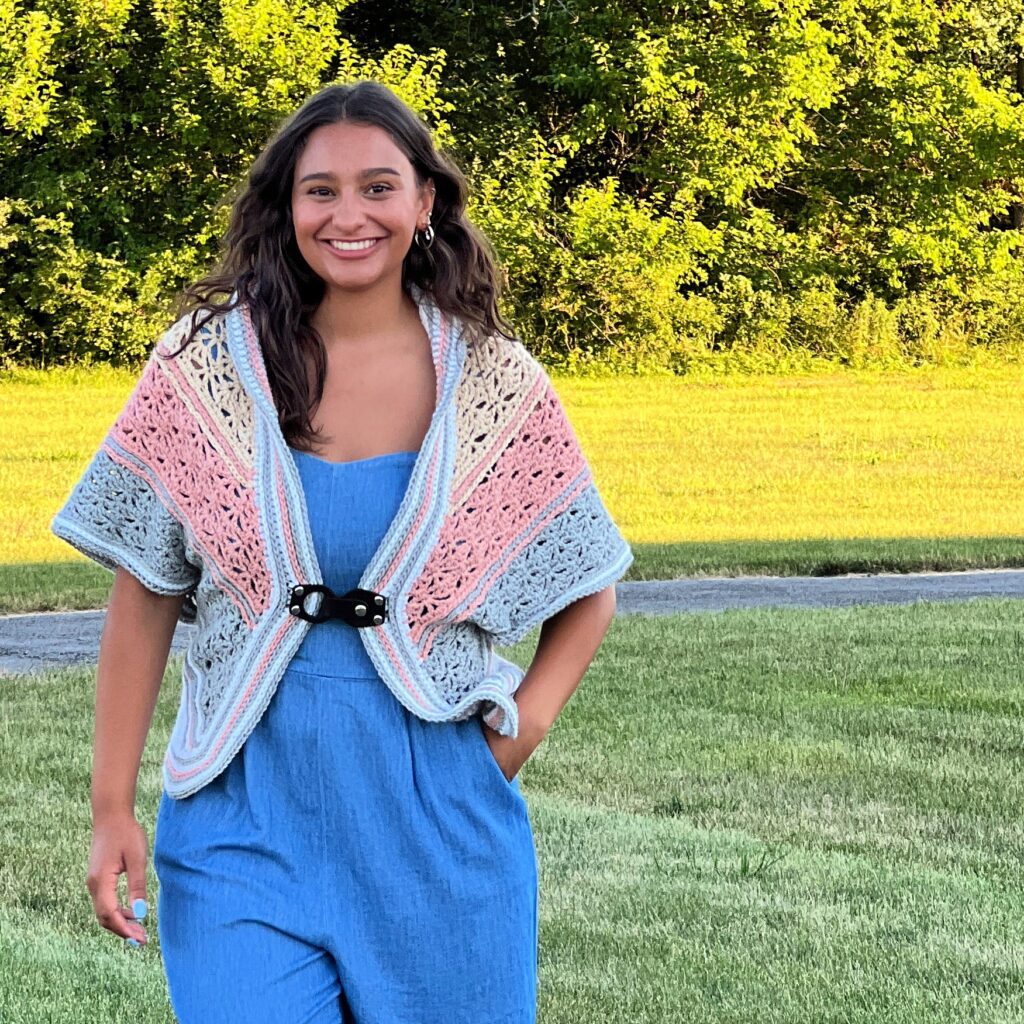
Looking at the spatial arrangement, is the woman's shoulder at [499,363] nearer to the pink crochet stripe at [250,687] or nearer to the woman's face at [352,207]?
the woman's face at [352,207]

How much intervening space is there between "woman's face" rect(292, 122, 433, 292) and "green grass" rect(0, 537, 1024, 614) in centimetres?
902

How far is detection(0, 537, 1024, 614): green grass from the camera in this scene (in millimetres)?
11992

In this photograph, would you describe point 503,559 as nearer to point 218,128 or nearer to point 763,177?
point 218,128

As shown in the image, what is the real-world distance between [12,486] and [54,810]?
11.2 metres

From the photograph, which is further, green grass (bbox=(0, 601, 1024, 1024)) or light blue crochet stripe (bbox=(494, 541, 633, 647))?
green grass (bbox=(0, 601, 1024, 1024))

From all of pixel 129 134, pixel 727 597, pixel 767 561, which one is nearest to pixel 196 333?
pixel 727 597

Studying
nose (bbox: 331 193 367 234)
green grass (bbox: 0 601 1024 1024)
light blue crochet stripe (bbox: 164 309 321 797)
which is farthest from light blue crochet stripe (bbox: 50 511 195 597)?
green grass (bbox: 0 601 1024 1024)

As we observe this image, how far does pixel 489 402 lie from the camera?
2674 mm

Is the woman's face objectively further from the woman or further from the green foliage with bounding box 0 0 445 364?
the green foliage with bounding box 0 0 445 364

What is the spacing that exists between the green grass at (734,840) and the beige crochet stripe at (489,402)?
2.25m

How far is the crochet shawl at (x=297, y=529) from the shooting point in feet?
8.29

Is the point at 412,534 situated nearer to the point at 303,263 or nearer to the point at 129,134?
the point at 303,263

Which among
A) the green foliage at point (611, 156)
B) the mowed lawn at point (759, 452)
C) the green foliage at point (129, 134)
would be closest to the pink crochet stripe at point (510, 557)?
the mowed lawn at point (759, 452)

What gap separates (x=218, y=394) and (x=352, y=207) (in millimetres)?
306
